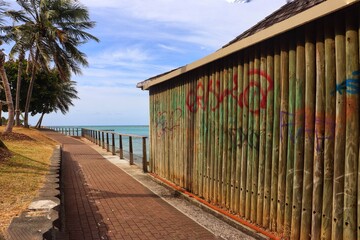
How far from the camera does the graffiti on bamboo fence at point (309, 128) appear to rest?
3.80 m

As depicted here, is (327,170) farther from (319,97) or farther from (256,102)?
(256,102)

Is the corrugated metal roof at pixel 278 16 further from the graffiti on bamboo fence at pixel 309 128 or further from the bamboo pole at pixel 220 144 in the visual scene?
the graffiti on bamboo fence at pixel 309 128

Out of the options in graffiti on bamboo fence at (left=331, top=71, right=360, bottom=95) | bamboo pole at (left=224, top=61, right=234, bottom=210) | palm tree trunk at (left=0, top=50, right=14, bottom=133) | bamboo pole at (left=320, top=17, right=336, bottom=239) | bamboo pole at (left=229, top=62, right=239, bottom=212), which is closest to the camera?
graffiti on bamboo fence at (left=331, top=71, right=360, bottom=95)

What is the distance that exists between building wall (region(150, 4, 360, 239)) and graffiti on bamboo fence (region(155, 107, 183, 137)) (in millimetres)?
1169

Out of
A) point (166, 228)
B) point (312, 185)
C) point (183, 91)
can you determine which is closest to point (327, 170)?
point (312, 185)

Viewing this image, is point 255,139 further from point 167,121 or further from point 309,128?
point 167,121

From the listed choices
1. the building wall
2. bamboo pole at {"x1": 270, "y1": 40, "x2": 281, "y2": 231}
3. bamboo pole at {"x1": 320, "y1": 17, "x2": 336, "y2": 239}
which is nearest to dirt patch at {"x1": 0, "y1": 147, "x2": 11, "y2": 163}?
the building wall

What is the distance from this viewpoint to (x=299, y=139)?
4.24 meters

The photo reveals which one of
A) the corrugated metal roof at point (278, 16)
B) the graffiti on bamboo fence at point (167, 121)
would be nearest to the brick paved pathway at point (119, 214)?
the graffiti on bamboo fence at point (167, 121)

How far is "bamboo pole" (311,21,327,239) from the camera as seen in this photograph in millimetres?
3895

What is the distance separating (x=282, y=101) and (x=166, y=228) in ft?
8.36

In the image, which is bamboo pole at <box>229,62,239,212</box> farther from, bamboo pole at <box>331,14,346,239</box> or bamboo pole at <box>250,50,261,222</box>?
bamboo pole at <box>331,14,346,239</box>

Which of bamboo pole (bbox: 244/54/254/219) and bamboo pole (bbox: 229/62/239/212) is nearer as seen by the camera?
bamboo pole (bbox: 244/54/254/219)

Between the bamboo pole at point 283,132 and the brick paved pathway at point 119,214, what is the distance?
1.10 metres
